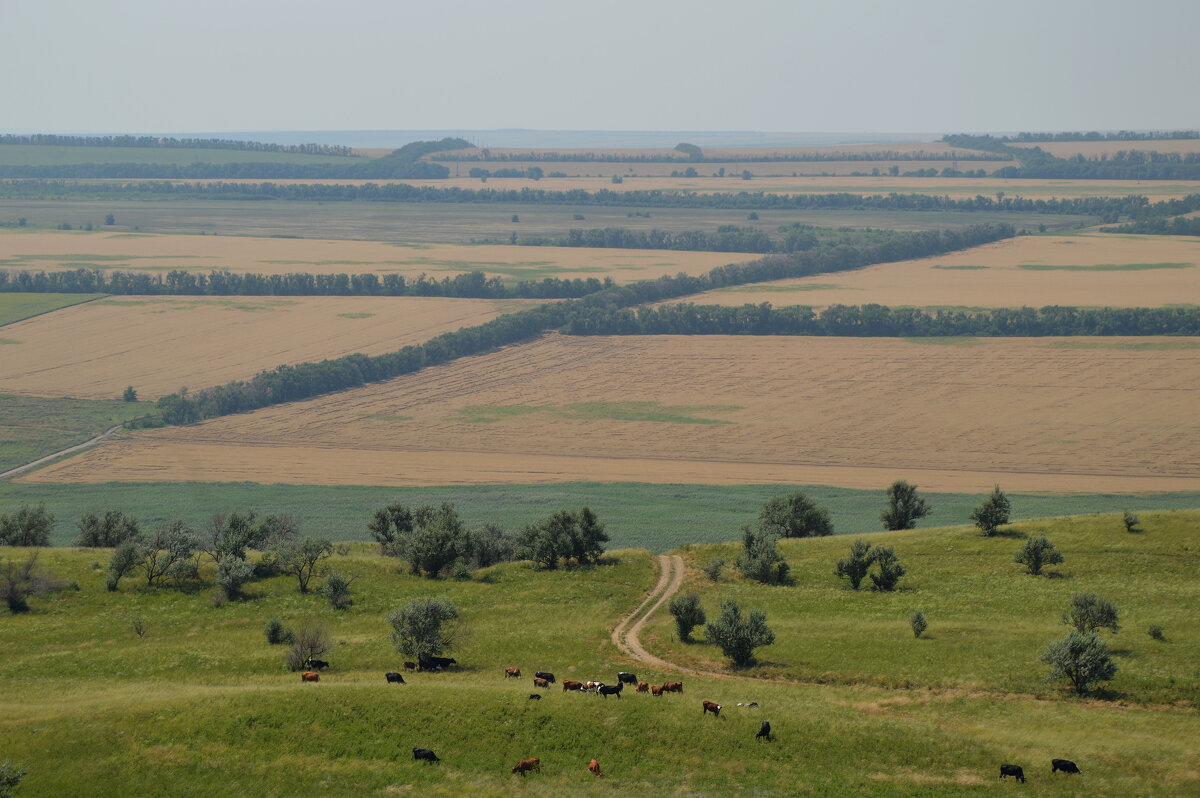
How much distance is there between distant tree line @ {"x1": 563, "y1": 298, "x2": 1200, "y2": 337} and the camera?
464 feet

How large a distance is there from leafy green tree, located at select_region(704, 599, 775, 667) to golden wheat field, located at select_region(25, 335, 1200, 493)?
4878 cm

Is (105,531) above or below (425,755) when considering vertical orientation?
below

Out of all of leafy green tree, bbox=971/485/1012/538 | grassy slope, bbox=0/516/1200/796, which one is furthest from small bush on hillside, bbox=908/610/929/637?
leafy green tree, bbox=971/485/1012/538

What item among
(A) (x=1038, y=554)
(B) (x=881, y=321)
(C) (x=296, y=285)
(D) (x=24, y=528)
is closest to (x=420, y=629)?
(A) (x=1038, y=554)

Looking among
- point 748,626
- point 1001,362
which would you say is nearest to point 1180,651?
point 748,626

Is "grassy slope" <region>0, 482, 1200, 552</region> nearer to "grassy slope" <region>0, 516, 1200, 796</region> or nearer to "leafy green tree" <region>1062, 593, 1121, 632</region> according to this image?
"leafy green tree" <region>1062, 593, 1121, 632</region>

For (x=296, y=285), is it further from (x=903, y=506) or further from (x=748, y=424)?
(x=903, y=506)

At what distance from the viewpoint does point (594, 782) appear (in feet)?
109

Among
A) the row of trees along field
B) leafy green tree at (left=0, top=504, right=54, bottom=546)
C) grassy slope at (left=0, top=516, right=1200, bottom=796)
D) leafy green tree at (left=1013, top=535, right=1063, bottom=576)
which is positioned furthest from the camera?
the row of trees along field

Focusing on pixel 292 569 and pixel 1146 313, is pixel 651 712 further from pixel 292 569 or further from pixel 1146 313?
pixel 1146 313

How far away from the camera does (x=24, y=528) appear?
6469 centimetres

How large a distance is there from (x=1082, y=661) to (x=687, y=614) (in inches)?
620

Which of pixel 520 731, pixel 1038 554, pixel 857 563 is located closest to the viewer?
pixel 520 731

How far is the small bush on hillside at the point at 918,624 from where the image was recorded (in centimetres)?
4553
